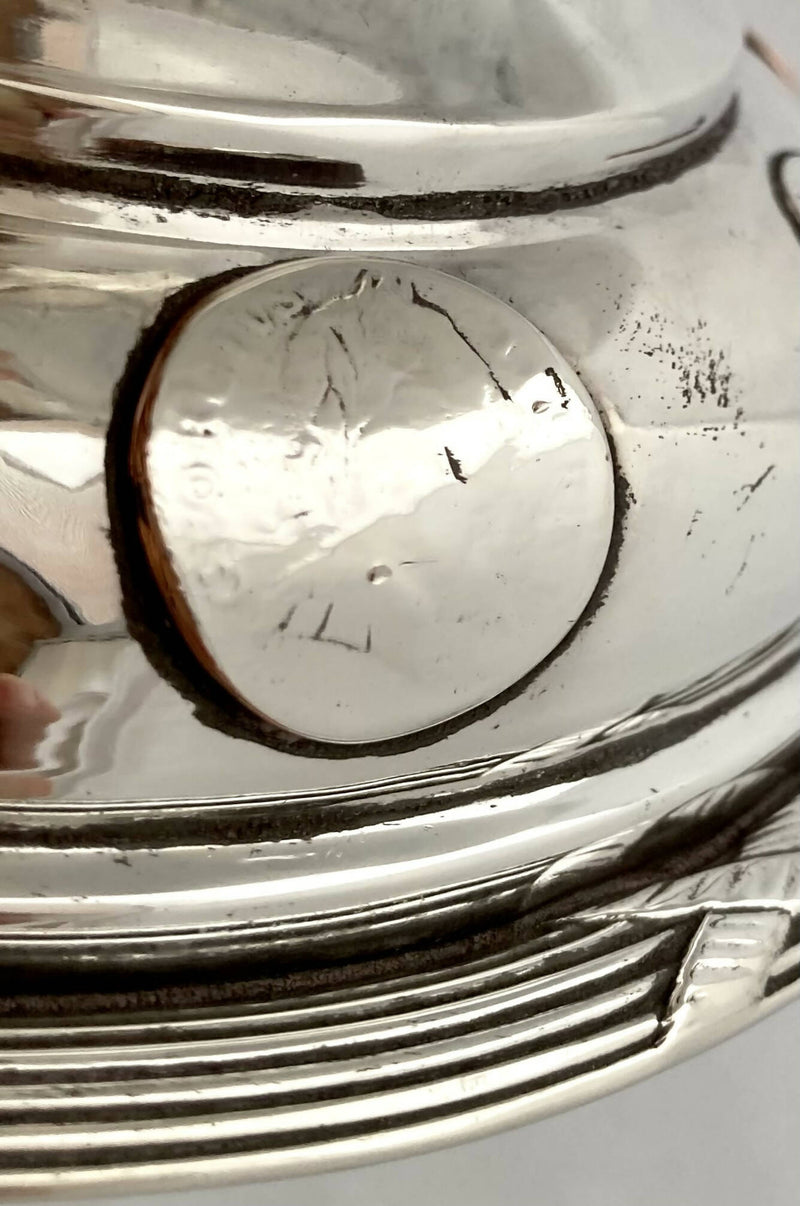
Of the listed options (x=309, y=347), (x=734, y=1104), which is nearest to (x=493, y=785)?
(x=309, y=347)

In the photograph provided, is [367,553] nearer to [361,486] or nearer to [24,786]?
[361,486]

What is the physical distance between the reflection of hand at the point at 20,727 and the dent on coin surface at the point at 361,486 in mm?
47

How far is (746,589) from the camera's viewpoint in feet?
1.39

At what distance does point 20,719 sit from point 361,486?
0.12 m

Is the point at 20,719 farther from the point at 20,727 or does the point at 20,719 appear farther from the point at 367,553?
the point at 367,553

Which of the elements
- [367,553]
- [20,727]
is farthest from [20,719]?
[367,553]

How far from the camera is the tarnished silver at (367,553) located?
311 mm

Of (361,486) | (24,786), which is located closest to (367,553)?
(361,486)

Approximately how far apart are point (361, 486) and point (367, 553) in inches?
0.8

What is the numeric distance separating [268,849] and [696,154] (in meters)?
0.29

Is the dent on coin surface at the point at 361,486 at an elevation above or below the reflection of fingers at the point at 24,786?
above

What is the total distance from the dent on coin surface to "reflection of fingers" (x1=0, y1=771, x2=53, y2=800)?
0.06 m

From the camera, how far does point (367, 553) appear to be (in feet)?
1.07

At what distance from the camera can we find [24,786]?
0.33 metres
